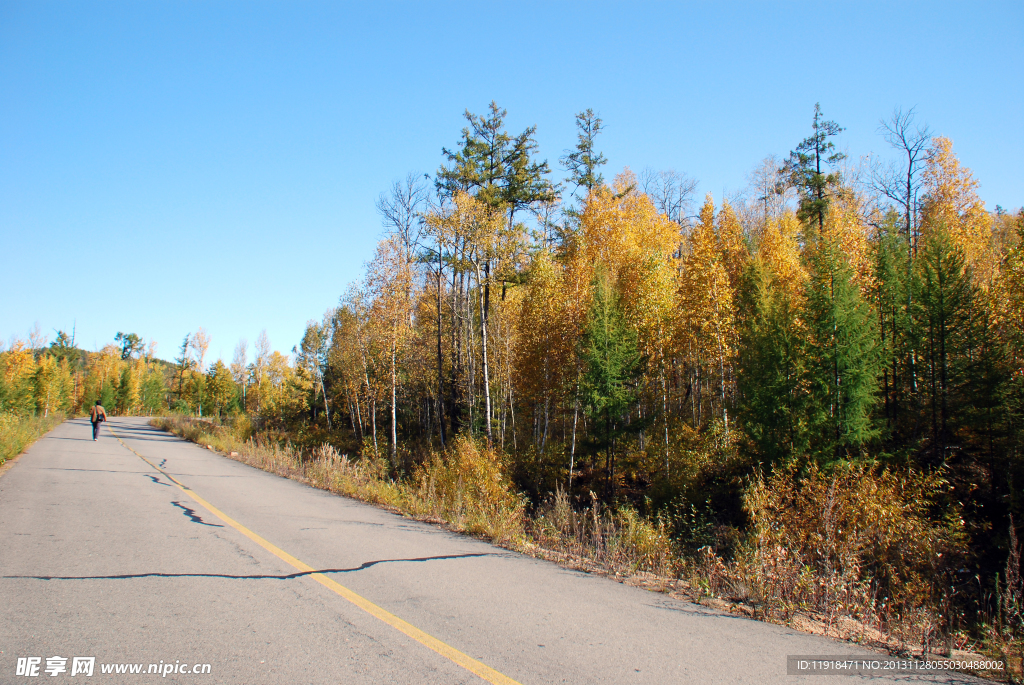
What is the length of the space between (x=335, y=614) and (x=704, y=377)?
2842 cm

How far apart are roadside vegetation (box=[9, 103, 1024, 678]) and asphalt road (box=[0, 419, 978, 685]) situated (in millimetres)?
1747

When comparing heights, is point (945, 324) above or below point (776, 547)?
above

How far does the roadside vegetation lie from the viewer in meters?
12.0

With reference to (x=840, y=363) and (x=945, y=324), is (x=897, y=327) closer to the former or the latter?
(x=945, y=324)

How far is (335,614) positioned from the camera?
14.7ft

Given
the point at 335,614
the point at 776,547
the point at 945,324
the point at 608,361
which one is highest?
the point at 945,324

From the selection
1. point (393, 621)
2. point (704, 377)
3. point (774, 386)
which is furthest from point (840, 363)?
point (393, 621)

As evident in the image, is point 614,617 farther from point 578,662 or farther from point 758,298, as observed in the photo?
point 758,298

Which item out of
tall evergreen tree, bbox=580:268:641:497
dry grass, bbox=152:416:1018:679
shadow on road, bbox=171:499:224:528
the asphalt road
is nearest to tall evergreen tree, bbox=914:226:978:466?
dry grass, bbox=152:416:1018:679

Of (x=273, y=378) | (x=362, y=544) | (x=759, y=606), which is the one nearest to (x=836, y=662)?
(x=759, y=606)

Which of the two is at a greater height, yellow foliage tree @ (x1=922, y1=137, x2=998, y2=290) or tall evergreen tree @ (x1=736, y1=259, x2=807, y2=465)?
yellow foliage tree @ (x1=922, y1=137, x2=998, y2=290)

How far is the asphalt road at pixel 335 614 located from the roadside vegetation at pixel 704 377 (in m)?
1.75

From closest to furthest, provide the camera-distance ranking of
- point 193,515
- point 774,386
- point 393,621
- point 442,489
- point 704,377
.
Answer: point 393,621 → point 193,515 → point 442,489 → point 774,386 → point 704,377

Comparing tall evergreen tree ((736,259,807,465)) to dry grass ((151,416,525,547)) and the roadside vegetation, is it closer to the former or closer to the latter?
the roadside vegetation
